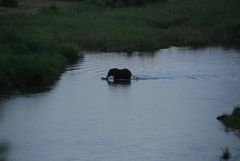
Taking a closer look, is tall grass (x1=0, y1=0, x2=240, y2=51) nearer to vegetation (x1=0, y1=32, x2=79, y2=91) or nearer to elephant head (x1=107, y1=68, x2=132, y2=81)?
vegetation (x1=0, y1=32, x2=79, y2=91)

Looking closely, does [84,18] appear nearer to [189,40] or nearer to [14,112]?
[189,40]

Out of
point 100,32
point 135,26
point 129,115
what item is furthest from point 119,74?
point 135,26

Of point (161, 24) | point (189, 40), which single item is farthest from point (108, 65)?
point (161, 24)

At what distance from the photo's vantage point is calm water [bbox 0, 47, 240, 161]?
1495cm

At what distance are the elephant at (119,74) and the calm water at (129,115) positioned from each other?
0.26 meters

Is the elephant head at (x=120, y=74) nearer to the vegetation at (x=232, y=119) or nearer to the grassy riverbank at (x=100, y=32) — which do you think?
the grassy riverbank at (x=100, y=32)

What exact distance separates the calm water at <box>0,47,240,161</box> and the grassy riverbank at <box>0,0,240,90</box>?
1.05 m

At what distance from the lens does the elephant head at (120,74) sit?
2330cm

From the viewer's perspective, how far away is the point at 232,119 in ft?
56.3

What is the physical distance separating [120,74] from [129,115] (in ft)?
16.7

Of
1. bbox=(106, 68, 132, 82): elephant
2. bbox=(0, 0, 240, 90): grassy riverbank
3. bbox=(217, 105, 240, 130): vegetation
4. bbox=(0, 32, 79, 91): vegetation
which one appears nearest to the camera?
bbox=(217, 105, 240, 130): vegetation

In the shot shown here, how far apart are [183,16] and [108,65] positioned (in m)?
12.5

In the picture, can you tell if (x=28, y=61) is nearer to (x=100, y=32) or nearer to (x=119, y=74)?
(x=119, y=74)

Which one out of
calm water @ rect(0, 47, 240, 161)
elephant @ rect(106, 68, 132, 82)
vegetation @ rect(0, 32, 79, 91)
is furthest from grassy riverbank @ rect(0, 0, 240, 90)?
elephant @ rect(106, 68, 132, 82)
